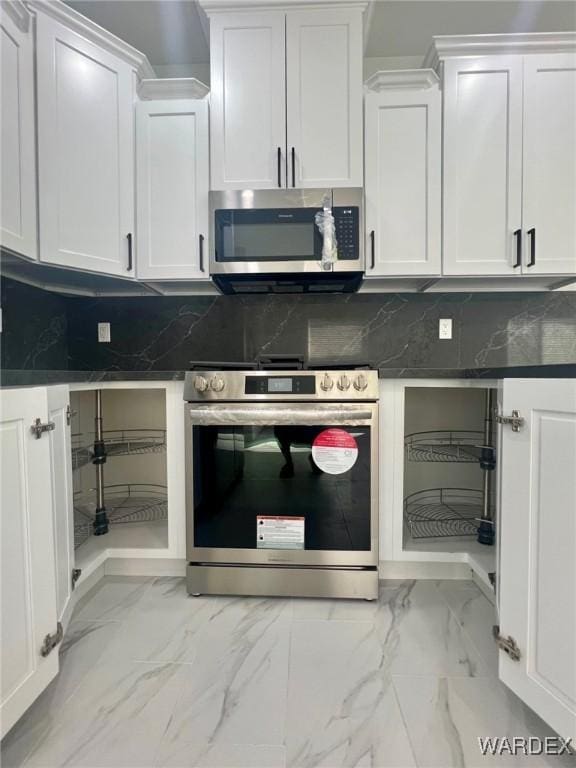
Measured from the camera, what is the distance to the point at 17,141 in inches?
49.6

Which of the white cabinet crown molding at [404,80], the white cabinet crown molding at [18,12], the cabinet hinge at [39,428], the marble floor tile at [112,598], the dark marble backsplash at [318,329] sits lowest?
the marble floor tile at [112,598]

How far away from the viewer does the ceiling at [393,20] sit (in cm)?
172

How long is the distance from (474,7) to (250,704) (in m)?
2.99

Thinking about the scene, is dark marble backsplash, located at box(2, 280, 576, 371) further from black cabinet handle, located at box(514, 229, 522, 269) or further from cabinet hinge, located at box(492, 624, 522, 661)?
cabinet hinge, located at box(492, 624, 522, 661)

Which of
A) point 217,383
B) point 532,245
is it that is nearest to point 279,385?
point 217,383

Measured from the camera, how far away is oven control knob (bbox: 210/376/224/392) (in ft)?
4.67

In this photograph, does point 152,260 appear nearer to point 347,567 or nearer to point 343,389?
point 343,389

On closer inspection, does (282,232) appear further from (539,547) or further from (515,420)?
(539,547)

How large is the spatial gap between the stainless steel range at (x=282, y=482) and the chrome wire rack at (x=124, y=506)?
543mm

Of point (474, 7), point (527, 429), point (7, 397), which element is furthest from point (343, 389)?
point (474, 7)

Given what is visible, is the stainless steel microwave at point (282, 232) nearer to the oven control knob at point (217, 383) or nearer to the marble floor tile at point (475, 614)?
the oven control knob at point (217, 383)

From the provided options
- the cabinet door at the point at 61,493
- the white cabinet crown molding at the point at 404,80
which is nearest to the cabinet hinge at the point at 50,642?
the cabinet door at the point at 61,493

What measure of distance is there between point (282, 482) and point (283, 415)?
0.27 metres

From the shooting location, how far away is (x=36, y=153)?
1.34 m
